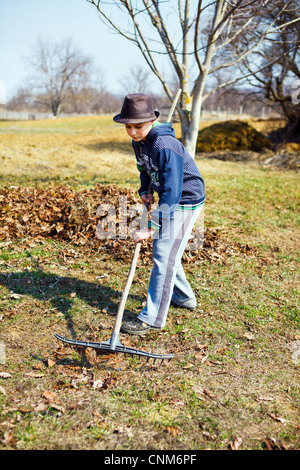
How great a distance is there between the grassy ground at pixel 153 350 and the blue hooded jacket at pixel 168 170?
1.35 metres

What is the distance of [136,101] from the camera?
3371 mm

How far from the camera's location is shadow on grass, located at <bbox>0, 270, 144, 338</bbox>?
4.45m

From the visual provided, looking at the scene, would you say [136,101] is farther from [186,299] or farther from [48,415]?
[48,415]

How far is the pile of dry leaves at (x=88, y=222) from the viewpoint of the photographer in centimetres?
594

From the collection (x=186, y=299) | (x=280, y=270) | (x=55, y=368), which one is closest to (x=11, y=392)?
(x=55, y=368)

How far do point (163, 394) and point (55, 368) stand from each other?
0.99 m

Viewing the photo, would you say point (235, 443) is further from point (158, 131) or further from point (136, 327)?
point (158, 131)

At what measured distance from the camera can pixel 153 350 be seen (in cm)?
373

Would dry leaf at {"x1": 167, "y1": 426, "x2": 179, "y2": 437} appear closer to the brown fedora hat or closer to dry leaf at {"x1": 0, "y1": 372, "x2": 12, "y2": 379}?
dry leaf at {"x1": 0, "y1": 372, "x2": 12, "y2": 379}

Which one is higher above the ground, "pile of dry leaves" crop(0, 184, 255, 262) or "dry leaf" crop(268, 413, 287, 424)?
"pile of dry leaves" crop(0, 184, 255, 262)

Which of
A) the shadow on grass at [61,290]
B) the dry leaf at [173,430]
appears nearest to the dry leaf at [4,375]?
the shadow on grass at [61,290]

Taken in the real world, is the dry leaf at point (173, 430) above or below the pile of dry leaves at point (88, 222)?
below

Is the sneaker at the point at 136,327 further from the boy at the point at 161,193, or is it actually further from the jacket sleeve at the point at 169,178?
the jacket sleeve at the point at 169,178

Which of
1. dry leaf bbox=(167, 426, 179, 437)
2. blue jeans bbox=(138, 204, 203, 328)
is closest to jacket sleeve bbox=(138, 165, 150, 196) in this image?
blue jeans bbox=(138, 204, 203, 328)
